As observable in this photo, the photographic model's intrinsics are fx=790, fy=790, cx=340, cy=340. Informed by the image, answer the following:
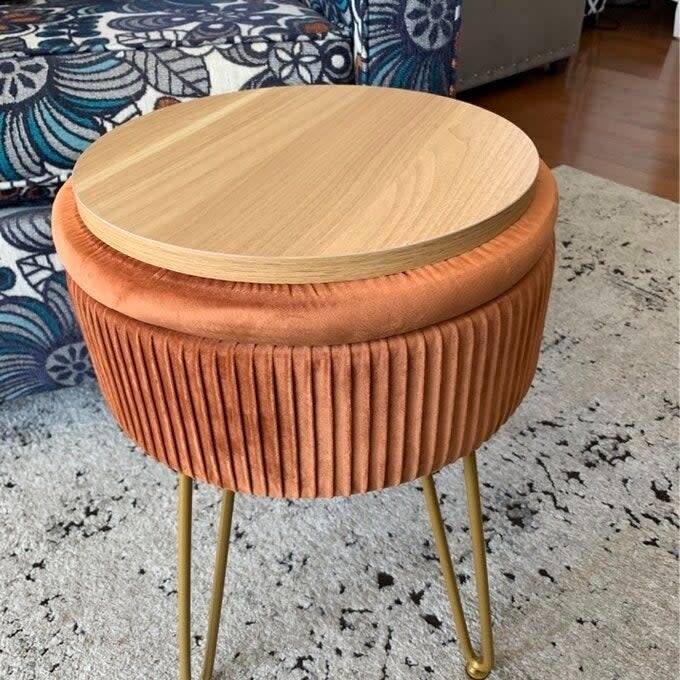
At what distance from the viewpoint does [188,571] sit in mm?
720

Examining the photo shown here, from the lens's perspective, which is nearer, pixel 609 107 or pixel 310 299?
pixel 310 299

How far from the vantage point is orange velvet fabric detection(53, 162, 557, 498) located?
0.52 m

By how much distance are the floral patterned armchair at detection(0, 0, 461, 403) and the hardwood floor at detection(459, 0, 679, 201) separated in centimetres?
96

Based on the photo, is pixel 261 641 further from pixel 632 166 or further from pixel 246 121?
pixel 632 166

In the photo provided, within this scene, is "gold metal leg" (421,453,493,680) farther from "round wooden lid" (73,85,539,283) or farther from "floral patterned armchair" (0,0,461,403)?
"floral patterned armchair" (0,0,461,403)

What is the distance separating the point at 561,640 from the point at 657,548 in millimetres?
194

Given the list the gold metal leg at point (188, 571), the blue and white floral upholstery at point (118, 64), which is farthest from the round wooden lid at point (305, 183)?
the blue and white floral upholstery at point (118, 64)

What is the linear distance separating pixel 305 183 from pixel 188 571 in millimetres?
365

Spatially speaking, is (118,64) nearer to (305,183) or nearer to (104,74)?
(104,74)

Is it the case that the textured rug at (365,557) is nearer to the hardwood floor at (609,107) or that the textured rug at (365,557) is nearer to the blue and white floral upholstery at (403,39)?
the blue and white floral upholstery at (403,39)

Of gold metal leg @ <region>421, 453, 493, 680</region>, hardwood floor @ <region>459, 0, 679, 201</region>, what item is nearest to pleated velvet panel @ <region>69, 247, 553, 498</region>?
gold metal leg @ <region>421, 453, 493, 680</region>

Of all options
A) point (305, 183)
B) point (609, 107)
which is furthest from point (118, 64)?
point (609, 107)

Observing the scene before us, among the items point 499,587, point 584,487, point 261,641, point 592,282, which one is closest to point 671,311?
point 592,282

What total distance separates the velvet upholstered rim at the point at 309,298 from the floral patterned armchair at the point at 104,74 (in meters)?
Result: 0.55
